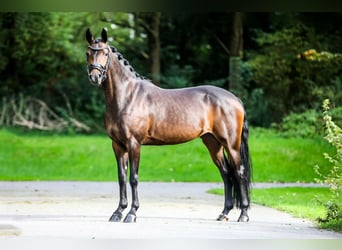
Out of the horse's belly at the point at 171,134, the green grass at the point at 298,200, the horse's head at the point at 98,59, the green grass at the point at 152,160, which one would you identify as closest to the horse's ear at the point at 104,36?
the horse's head at the point at 98,59

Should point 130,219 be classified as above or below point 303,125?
above

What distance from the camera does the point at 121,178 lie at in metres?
7.98

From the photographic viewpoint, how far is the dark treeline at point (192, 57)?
65.1 ft

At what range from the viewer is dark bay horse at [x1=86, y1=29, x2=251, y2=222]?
25.8ft

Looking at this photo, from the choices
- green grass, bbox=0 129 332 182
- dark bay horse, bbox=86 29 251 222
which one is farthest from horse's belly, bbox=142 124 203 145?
green grass, bbox=0 129 332 182

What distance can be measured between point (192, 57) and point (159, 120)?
14.2 m

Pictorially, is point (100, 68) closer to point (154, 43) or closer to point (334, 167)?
point (334, 167)

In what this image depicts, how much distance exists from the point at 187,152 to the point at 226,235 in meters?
9.73

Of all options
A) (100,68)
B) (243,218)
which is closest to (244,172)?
(243,218)

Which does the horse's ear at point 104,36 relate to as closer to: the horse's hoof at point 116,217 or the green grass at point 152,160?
the horse's hoof at point 116,217

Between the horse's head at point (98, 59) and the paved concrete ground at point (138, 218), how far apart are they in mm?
1392

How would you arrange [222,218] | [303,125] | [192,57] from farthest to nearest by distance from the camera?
[192,57]
[303,125]
[222,218]

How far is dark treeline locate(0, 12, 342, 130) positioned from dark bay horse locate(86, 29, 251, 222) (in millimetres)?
10647

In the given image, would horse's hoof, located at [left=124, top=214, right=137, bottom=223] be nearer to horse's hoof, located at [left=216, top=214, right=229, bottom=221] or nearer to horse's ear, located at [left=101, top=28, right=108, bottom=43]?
horse's hoof, located at [left=216, top=214, right=229, bottom=221]
